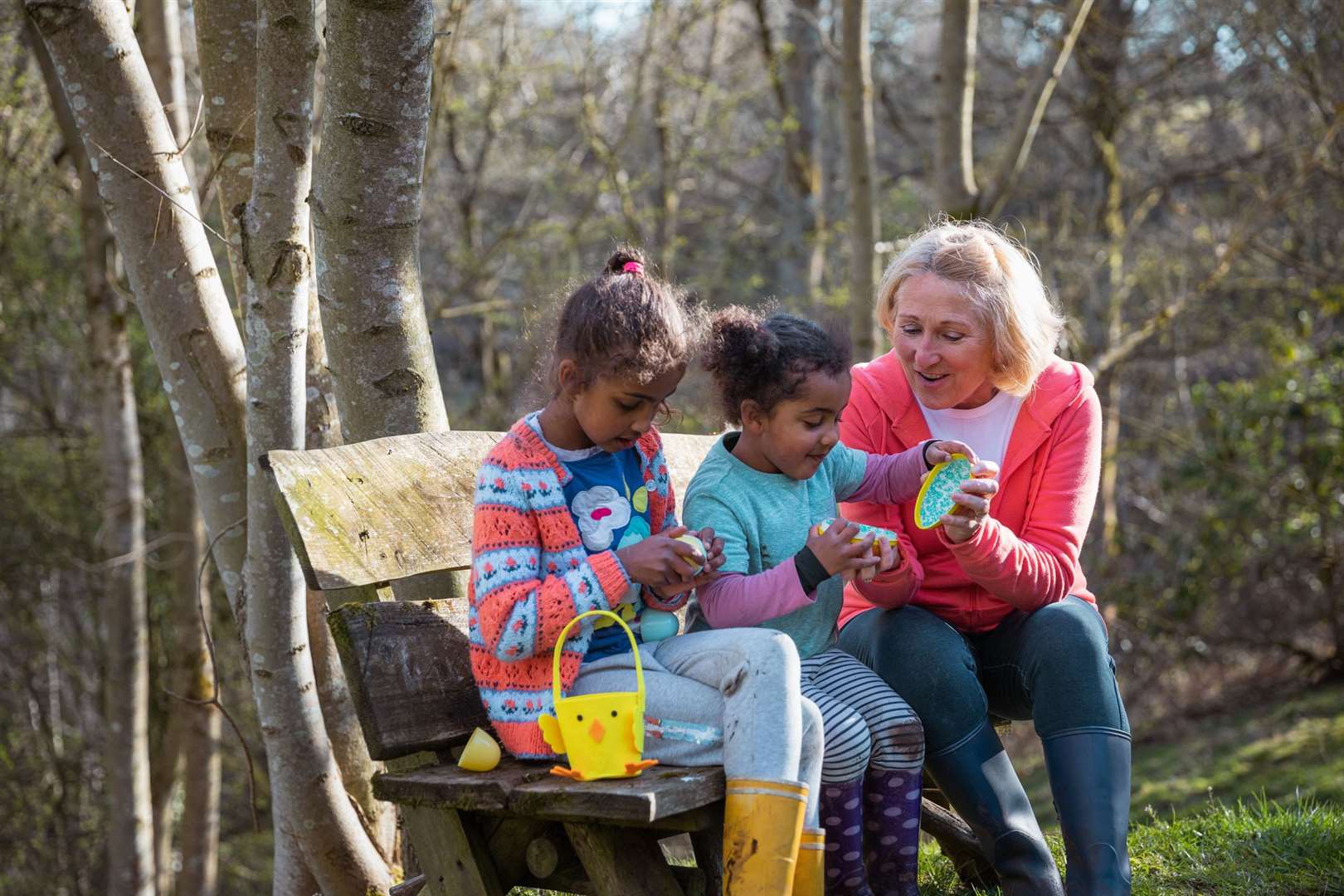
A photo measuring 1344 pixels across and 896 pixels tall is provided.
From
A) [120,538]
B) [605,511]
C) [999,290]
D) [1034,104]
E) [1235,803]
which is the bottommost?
[1235,803]

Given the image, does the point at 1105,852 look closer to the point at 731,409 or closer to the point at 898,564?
the point at 898,564

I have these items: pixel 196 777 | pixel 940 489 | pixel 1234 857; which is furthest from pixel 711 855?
pixel 196 777

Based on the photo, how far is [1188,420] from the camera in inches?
326

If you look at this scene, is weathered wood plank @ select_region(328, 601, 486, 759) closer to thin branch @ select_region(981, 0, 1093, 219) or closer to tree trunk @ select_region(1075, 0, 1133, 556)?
thin branch @ select_region(981, 0, 1093, 219)

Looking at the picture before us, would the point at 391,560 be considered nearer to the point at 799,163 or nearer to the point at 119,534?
the point at 119,534

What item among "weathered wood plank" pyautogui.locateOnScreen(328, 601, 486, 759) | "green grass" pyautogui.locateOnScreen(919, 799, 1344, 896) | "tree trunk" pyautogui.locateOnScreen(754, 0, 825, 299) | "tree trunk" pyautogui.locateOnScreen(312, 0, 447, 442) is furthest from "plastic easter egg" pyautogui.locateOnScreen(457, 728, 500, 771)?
"tree trunk" pyautogui.locateOnScreen(754, 0, 825, 299)

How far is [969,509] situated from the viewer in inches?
90.4

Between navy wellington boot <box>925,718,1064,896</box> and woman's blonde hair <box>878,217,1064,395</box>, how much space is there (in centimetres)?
77

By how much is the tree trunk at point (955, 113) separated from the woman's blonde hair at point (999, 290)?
7.04 ft

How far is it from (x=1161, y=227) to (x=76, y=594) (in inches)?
321

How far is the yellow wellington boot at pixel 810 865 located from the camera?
2.02 meters

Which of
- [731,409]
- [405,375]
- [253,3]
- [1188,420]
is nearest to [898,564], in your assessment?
[731,409]

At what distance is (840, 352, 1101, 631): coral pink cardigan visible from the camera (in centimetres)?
254

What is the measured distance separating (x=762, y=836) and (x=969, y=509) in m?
0.72
